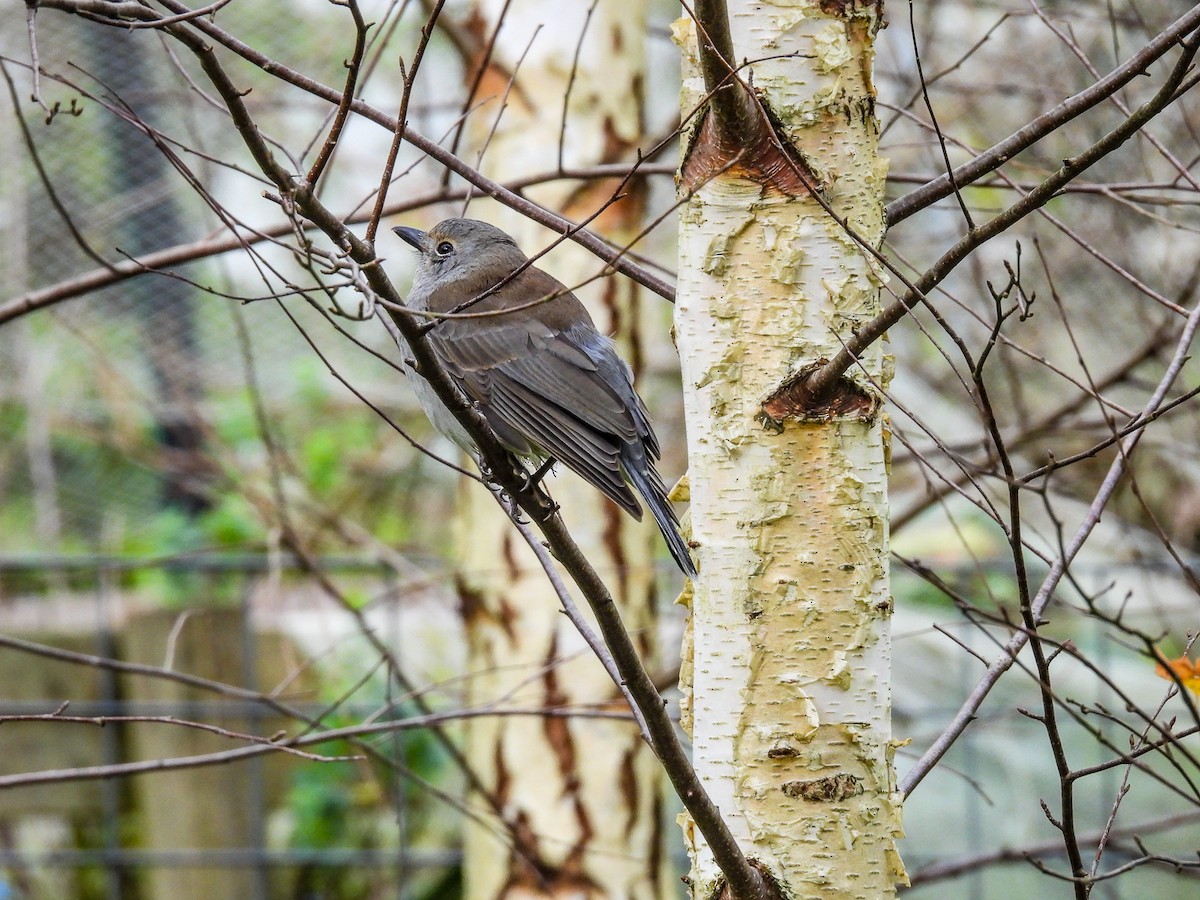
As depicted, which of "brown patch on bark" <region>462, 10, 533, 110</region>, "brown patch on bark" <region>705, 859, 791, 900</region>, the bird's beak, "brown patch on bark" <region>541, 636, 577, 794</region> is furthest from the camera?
"brown patch on bark" <region>462, 10, 533, 110</region>

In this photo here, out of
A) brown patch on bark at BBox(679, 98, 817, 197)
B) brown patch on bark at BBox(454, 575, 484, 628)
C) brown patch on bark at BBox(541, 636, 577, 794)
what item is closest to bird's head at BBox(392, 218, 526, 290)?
brown patch on bark at BBox(454, 575, 484, 628)

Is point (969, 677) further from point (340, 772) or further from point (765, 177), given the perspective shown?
point (765, 177)

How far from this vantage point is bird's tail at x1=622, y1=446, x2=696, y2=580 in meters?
2.16

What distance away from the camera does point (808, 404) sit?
80.1 inches

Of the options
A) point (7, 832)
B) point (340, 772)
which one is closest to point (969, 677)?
point (340, 772)

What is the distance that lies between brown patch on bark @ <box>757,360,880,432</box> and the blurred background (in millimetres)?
2154

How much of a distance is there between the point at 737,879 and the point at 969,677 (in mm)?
4162

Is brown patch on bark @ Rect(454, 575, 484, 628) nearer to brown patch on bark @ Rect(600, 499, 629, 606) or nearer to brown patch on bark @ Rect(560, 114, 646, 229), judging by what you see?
brown patch on bark @ Rect(600, 499, 629, 606)

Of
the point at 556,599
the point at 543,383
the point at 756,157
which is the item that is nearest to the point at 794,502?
the point at 756,157

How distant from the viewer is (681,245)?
2.18m

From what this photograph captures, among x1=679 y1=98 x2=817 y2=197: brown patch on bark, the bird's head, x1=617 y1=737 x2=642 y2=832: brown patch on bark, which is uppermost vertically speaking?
the bird's head

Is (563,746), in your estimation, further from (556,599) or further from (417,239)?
(417,239)

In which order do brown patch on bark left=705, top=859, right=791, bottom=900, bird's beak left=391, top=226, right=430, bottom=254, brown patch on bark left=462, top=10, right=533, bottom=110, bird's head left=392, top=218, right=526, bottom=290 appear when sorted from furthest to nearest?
brown patch on bark left=462, top=10, right=533, bottom=110 → bird's beak left=391, top=226, right=430, bottom=254 → bird's head left=392, top=218, right=526, bottom=290 → brown patch on bark left=705, top=859, right=791, bottom=900

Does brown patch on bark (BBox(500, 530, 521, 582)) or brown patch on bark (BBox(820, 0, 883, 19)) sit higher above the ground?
brown patch on bark (BBox(820, 0, 883, 19))
